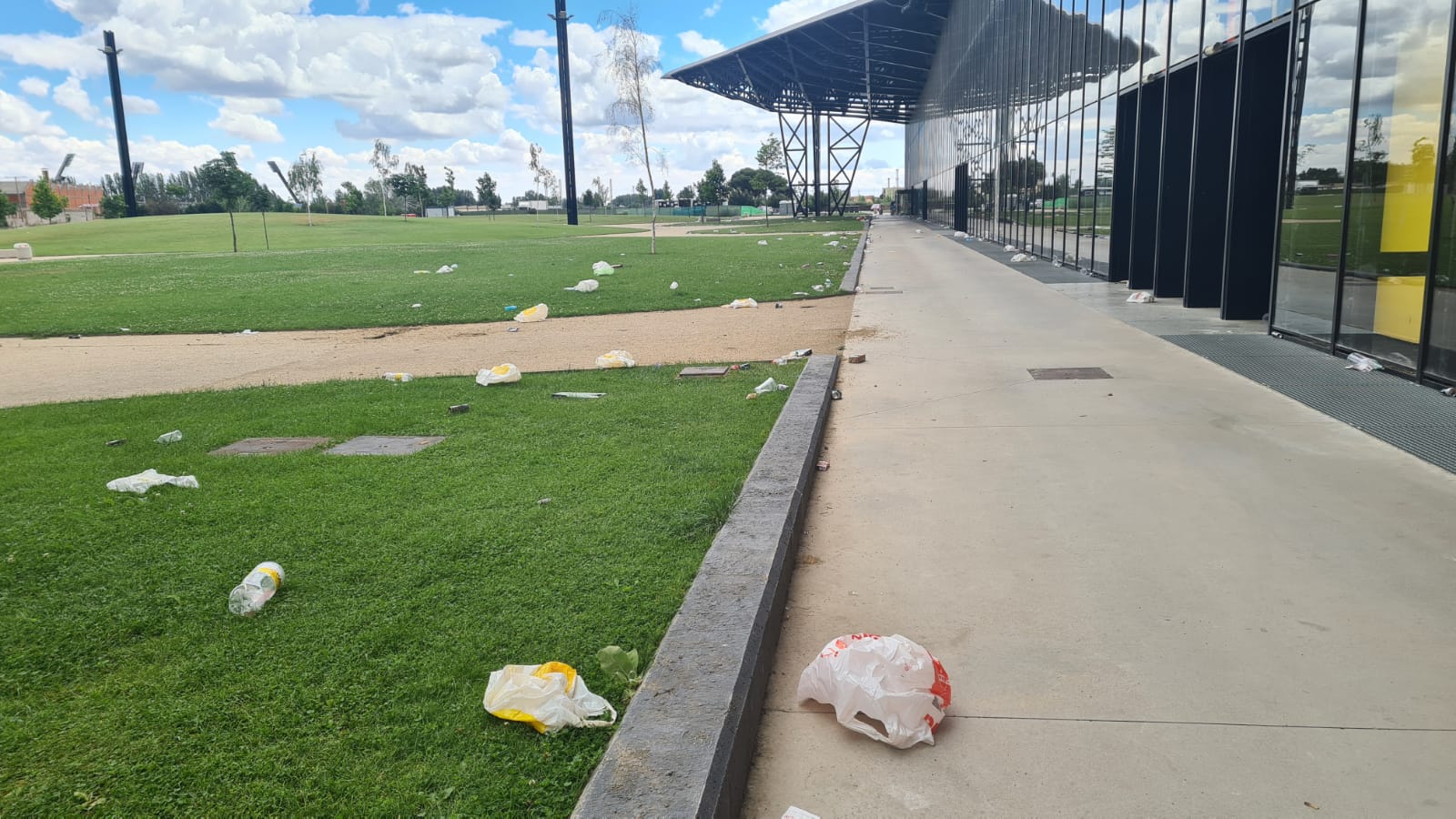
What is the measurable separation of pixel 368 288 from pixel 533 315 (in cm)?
668

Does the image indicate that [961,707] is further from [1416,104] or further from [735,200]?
[735,200]

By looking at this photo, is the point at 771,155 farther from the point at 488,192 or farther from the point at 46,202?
the point at 46,202

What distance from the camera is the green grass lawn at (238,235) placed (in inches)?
1665

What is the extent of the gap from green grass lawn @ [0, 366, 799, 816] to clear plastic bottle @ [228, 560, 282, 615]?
0.24ft

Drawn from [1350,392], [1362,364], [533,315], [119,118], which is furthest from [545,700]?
[119,118]

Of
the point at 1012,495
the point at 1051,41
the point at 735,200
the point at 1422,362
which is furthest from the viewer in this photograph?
the point at 735,200

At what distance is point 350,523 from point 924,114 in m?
65.3

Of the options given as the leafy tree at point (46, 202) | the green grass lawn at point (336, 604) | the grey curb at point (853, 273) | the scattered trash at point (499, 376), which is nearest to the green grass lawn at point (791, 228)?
the grey curb at point (853, 273)

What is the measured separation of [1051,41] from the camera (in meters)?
21.3

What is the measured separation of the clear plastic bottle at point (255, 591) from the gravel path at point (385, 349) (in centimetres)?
552

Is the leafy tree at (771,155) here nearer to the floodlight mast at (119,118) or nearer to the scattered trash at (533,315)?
the floodlight mast at (119,118)

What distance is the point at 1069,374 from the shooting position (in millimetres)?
7953

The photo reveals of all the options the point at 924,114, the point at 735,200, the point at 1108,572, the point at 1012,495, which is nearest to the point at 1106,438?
the point at 1012,495

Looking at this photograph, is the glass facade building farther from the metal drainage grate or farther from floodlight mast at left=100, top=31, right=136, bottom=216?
floodlight mast at left=100, top=31, right=136, bottom=216
